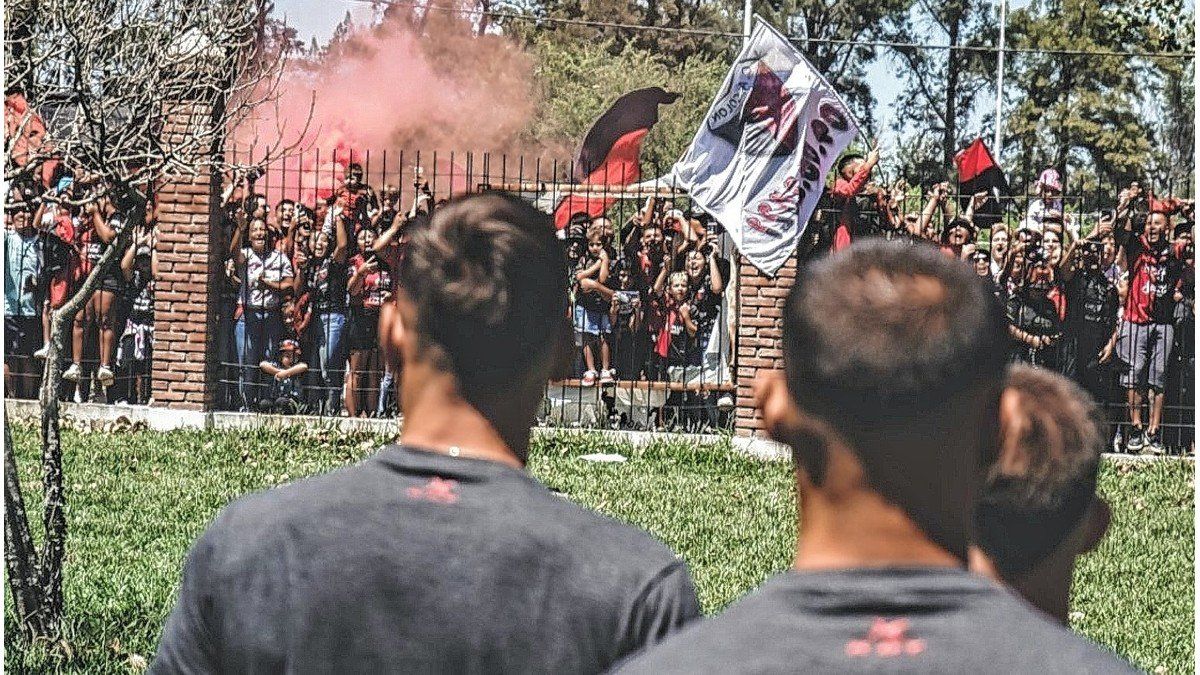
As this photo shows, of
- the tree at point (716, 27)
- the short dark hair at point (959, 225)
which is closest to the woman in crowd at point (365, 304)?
the short dark hair at point (959, 225)

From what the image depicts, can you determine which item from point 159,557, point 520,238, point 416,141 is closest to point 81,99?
point 159,557

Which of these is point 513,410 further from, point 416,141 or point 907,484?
point 416,141

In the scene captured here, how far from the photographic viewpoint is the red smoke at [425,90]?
122ft

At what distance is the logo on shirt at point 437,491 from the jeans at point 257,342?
465 inches

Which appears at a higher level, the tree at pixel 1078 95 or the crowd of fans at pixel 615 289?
the tree at pixel 1078 95

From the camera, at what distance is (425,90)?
4219cm

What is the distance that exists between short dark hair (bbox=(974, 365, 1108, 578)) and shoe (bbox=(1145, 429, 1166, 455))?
1161cm

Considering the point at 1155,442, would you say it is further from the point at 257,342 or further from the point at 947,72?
the point at 947,72

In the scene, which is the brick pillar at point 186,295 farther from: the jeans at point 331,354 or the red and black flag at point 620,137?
the red and black flag at point 620,137

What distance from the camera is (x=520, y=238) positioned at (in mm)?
2559

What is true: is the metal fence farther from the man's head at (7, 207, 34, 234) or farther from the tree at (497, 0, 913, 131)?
the tree at (497, 0, 913, 131)

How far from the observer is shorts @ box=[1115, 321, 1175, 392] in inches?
521

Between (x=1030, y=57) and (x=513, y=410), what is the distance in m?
48.7

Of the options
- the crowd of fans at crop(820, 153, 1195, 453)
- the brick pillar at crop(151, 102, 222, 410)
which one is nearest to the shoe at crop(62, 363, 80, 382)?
A: the brick pillar at crop(151, 102, 222, 410)
